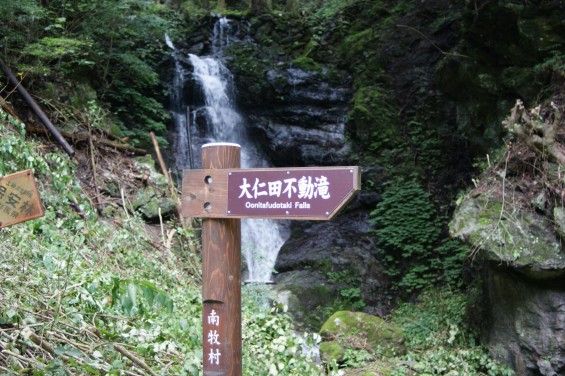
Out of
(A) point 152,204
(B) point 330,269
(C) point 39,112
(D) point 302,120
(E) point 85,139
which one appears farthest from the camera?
(D) point 302,120

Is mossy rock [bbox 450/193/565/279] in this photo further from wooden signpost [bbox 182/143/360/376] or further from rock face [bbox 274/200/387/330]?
wooden signpost [bbox 182/143/360/376]

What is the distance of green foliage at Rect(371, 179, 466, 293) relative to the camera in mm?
9422

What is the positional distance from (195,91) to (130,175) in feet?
15.3

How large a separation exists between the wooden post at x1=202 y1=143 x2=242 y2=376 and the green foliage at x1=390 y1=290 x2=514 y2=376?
4142mm

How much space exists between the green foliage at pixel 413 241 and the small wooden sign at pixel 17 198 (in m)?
8.04

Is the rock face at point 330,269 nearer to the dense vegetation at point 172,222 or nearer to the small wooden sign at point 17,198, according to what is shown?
the dense vegetation at point 172,222

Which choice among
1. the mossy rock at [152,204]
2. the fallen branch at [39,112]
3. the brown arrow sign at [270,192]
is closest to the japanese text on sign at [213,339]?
the brown arrow sign at [270,192]

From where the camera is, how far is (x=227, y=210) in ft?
8.72

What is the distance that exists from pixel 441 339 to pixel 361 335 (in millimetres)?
1120

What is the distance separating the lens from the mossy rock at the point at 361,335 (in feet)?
22.3

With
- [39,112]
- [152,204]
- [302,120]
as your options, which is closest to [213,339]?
[152,204]

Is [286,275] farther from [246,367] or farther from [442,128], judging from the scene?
[246,367]

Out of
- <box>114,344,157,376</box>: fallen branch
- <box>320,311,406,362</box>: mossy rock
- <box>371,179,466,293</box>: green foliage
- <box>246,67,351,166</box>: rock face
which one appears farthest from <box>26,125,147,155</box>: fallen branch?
<box>114,344,157,376</box>: fallen branch

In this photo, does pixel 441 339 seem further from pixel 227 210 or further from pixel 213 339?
pixel 227 210
